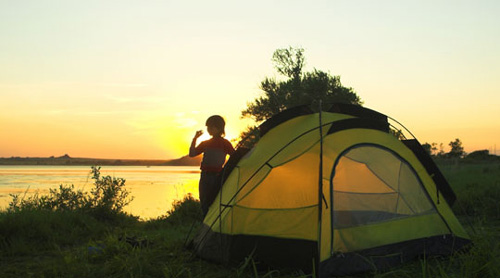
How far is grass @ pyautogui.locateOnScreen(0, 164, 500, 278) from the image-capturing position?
4.19 metres

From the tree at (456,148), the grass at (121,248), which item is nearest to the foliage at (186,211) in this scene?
the grass at (121,248)

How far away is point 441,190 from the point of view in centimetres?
540

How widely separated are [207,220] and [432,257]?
2.90 m

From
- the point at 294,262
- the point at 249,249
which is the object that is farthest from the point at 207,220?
the point at 294,262

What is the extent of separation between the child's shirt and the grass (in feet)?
4.01

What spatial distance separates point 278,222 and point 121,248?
229 centimetres

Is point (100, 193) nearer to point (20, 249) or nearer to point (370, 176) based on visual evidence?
point (20, 249)

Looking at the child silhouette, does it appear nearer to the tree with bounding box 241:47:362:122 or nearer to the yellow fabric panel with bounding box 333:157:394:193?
the yellow fabric panel with bounding box 333:157:394:193

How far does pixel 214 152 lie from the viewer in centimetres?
622

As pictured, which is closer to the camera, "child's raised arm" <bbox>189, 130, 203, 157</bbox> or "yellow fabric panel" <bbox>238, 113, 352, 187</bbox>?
"yellow fabric panel" <bbox>238, 113, 352, 187</bbox>

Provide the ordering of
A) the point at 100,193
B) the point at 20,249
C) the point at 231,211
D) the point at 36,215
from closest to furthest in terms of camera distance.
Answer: the point at 231,211, the point at 20,249, the point at 36,215, the point at 100,193

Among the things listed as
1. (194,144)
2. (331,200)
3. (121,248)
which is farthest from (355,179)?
(121,248)

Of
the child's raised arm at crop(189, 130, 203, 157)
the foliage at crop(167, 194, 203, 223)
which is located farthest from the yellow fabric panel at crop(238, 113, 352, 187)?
the foliage at crop(167, 194, 203, 223)

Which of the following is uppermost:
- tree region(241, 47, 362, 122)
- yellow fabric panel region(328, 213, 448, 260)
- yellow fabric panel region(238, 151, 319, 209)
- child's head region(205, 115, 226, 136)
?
tree region(241, 47, 362, 122)
